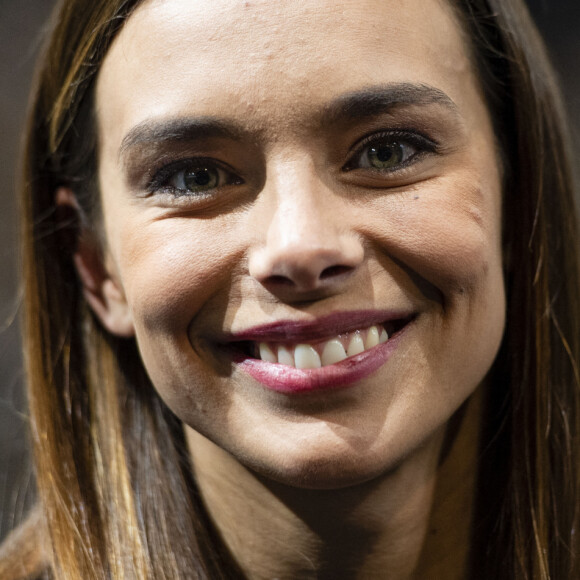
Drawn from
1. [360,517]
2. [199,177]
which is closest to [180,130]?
[199,177]

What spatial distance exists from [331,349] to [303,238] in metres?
0.16

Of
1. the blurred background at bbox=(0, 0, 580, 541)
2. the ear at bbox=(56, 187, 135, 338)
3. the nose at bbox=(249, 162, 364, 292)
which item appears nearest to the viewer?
the nose at bbox=(249, 162, 364, 292)

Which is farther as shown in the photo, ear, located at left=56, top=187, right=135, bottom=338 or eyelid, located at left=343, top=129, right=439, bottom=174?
ear, located at left=56, top=187, right=135, bottom=338

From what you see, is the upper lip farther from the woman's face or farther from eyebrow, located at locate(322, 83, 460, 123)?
eyebrow, located at locate(322, 83, 460, 123)

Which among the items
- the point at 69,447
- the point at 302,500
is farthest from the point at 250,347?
the point at 69,447

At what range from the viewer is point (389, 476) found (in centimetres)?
114

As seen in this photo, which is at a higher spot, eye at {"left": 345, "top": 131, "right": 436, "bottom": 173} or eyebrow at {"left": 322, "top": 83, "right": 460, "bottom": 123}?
eyebrow at {"left": 322, "top": 83, "right": 460, "bottom": 123}

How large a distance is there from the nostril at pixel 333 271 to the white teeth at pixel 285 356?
117mm

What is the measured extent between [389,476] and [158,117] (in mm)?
568

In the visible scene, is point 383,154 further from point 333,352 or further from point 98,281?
point 98,281

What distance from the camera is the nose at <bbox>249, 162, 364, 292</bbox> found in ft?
3.20

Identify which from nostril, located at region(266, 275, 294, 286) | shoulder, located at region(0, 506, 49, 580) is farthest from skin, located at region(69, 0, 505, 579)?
shoulder, located at region(0, 506, 49, 580)

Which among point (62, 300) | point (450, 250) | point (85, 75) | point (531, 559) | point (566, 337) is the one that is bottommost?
point (531, 559)

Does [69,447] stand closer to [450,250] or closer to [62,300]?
[62,300]
